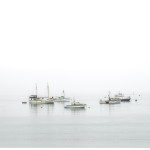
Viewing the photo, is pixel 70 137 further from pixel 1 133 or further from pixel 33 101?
pixel 33 101

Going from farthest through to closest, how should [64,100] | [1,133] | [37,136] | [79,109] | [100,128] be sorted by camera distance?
[64,100], [79,109], [100,128], [1,133], [37,136]

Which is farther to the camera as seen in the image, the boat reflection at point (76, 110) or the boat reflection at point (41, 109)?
the boat reflection at point (41, 109)

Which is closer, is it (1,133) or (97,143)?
(97,143)

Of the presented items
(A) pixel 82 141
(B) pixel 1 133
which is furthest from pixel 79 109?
(A) pixel 82 141

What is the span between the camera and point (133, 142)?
27.9 meters

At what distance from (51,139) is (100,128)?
337 inches

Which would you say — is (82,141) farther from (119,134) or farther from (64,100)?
(64,100)

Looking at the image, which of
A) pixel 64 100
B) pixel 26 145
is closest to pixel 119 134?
pixel 26 145

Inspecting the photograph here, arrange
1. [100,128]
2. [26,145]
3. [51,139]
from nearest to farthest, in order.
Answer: [26,145] < [51,139] < [100,128]

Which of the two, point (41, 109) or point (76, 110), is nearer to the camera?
point (76, 110)

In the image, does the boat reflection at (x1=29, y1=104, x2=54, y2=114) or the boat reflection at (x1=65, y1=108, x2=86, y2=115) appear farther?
the boat reflection at (x1=29, y1=104, x2=54, y2=114)

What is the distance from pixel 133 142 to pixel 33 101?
198 feet

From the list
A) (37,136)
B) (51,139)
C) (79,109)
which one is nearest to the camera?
(51,139)

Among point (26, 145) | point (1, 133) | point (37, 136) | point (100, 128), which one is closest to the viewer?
point (26, 145)
